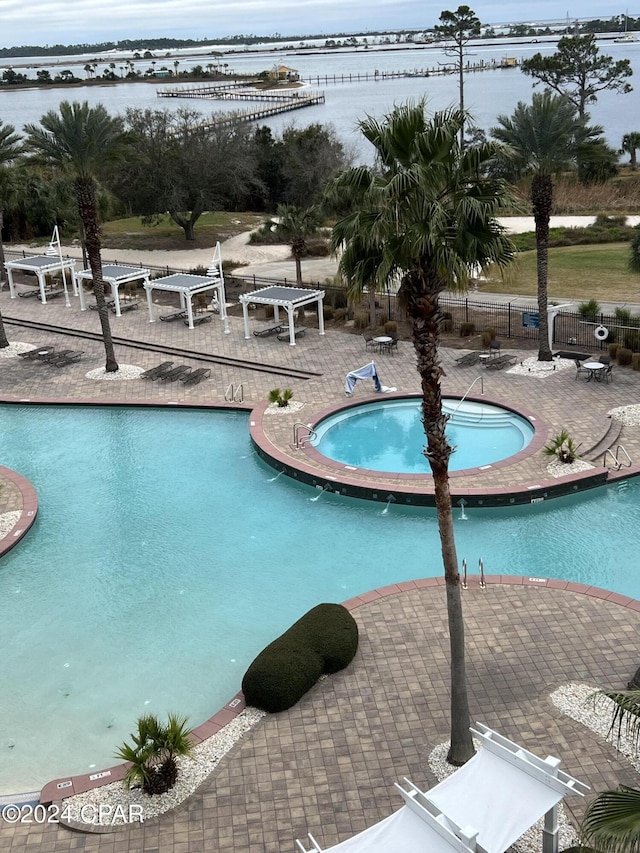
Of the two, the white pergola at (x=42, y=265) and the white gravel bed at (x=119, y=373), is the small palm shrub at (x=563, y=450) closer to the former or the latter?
the white gravel bed at (x=119, y=373)

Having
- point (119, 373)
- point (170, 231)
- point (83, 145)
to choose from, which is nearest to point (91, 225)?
point (83, 145)

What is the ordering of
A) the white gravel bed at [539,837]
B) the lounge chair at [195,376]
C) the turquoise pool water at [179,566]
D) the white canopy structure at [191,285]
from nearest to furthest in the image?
the white gravel bed at [539,837]
the turquoise pool water at [179,566]
the lounge chair at [195,376]
the white canopy structure at [191,285]

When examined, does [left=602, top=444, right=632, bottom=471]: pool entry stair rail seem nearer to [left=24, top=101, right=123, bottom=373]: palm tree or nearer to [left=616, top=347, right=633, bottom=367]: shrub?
[left=616, top=347, right=633, bottom=367]: shrub

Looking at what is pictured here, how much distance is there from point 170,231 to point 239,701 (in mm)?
45038

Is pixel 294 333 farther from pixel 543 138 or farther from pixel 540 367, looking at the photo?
pixel 543 138

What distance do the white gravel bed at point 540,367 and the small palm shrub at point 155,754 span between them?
18.7m

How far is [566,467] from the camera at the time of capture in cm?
2111

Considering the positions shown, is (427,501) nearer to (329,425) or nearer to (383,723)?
(329,425)

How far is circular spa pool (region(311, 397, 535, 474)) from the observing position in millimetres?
22922

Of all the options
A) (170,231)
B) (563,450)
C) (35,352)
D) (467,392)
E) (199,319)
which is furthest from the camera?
(170,231)

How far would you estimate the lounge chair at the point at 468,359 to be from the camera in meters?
28.4


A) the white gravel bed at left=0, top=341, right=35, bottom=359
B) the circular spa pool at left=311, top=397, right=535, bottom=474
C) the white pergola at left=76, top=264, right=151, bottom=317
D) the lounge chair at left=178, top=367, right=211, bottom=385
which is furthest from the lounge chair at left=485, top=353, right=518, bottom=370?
the white gravel bed at left=0, top=341, right=35, bottom=359

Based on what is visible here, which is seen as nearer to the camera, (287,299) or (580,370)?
(580,370)

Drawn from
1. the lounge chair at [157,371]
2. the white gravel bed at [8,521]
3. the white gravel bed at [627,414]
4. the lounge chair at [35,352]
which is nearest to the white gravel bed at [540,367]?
the white gravel bed at [627,414]
